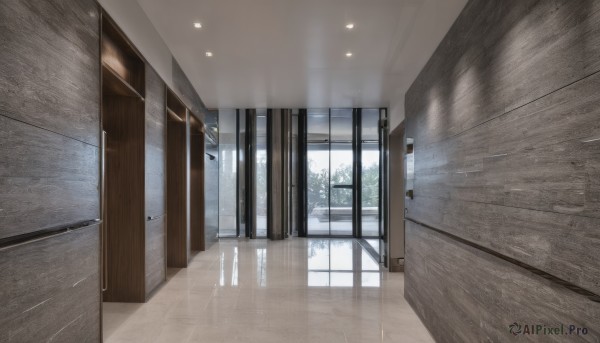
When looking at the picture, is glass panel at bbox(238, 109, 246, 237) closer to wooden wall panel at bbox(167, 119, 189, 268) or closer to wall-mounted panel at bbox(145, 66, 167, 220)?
wooden wall panel at bbox(167, 119, 189, 268)

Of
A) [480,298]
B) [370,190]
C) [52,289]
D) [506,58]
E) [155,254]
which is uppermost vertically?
[506,58]

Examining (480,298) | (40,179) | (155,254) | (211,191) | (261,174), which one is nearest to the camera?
(40,179)

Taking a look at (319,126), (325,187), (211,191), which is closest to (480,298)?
(211,191)

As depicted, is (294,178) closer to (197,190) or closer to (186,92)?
(197,190)

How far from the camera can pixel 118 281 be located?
399 centimetres

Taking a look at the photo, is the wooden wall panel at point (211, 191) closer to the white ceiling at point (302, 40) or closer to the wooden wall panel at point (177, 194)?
the wooden wall panel at point (177, 194)

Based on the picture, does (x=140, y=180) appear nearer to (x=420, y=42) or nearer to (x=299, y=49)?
(x=299, y=49)

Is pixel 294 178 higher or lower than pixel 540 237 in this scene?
higher

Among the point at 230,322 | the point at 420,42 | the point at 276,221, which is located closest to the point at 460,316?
the point at 230,322

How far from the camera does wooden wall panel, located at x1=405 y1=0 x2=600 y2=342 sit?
1.40 m

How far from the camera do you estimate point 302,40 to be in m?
4.22

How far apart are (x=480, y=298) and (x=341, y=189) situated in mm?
7259

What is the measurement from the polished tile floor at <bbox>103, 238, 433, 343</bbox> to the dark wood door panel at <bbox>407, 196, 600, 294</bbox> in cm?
153

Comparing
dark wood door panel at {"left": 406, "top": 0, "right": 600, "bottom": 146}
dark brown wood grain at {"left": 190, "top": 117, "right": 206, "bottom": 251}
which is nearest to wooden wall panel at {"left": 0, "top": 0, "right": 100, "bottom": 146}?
dark wood door panel at {"left": 406, "top": 0, "right": 600, "bottom": 146}
